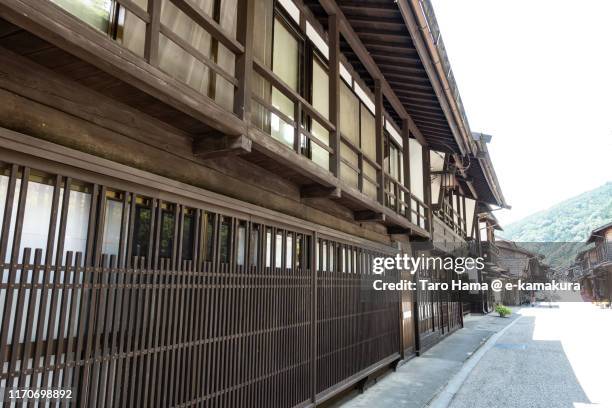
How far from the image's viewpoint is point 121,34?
3459mm

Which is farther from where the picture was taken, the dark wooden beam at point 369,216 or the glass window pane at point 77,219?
the dark wooden beam at point 369,216

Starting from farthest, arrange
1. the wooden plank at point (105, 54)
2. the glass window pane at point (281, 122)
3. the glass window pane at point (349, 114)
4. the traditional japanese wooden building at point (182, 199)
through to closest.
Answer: the glass window pane at point (349, 114) → the glass window pane at point (281, 122) → the traditional japanese wooden building at point (182, 199) → the wooden plank at point (105, 54)

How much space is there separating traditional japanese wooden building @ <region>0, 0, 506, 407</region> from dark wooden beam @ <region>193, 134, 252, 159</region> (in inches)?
0.8

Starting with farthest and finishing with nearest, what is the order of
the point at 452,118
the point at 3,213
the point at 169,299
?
the point at 452,118 < the point at 169,299 < the point at 3,213

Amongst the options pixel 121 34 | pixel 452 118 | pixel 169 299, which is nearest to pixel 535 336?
pixel 452 118

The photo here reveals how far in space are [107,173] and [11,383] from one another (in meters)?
1.59

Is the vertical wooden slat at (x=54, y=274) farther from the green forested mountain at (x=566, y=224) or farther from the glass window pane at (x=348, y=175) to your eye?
the green forested mountain at (x=566, y=224)

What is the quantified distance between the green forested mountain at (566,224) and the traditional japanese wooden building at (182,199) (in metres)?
115

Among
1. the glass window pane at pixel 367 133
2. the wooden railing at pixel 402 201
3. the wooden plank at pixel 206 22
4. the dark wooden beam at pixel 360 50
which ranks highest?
the dark wooden beam at pixel 360 50

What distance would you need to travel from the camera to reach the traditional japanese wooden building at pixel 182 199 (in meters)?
2.74

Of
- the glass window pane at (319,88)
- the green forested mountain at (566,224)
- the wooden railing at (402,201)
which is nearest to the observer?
the glass window pane at (319,88)

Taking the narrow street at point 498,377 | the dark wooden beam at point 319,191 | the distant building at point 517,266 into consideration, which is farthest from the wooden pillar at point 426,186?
the distant building at point 517,266

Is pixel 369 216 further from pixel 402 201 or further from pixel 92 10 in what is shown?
pixel 92 10

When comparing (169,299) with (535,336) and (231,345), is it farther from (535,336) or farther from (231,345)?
(535,336)
